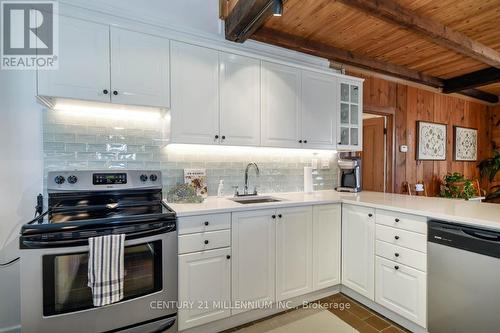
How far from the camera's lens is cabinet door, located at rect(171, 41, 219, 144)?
1.99 m

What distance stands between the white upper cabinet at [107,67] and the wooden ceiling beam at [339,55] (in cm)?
114

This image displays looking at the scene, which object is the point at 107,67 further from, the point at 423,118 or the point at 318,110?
the point at 423,118

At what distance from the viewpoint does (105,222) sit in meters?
1.44

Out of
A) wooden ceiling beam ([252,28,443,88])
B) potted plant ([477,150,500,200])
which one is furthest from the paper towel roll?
potted plant ([477,150,500,200])

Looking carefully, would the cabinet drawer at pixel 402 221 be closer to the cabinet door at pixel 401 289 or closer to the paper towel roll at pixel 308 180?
the cabinet door at pixel 401 289

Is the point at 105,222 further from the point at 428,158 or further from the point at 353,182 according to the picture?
the point at 428,158

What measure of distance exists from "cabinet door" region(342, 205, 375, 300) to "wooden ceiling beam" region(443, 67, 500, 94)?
3.34m

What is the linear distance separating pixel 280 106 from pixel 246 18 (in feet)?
2.72

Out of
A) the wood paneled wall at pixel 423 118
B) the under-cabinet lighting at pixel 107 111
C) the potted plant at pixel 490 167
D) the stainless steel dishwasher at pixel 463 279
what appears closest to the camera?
the stainless steel dishwasher at pixel 463 279

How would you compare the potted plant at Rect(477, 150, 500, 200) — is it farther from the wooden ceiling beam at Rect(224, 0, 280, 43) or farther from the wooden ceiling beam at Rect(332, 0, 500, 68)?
the wooden ceiling beam at Rect(224, 0, 280, 43)

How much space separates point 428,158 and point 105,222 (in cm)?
473

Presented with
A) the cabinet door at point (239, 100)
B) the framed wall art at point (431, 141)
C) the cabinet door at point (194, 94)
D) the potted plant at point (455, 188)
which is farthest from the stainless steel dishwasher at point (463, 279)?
the potted plant at point (455, 188)

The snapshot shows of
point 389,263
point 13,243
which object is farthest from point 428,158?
point 13,243

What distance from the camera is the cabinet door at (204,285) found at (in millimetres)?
1732
